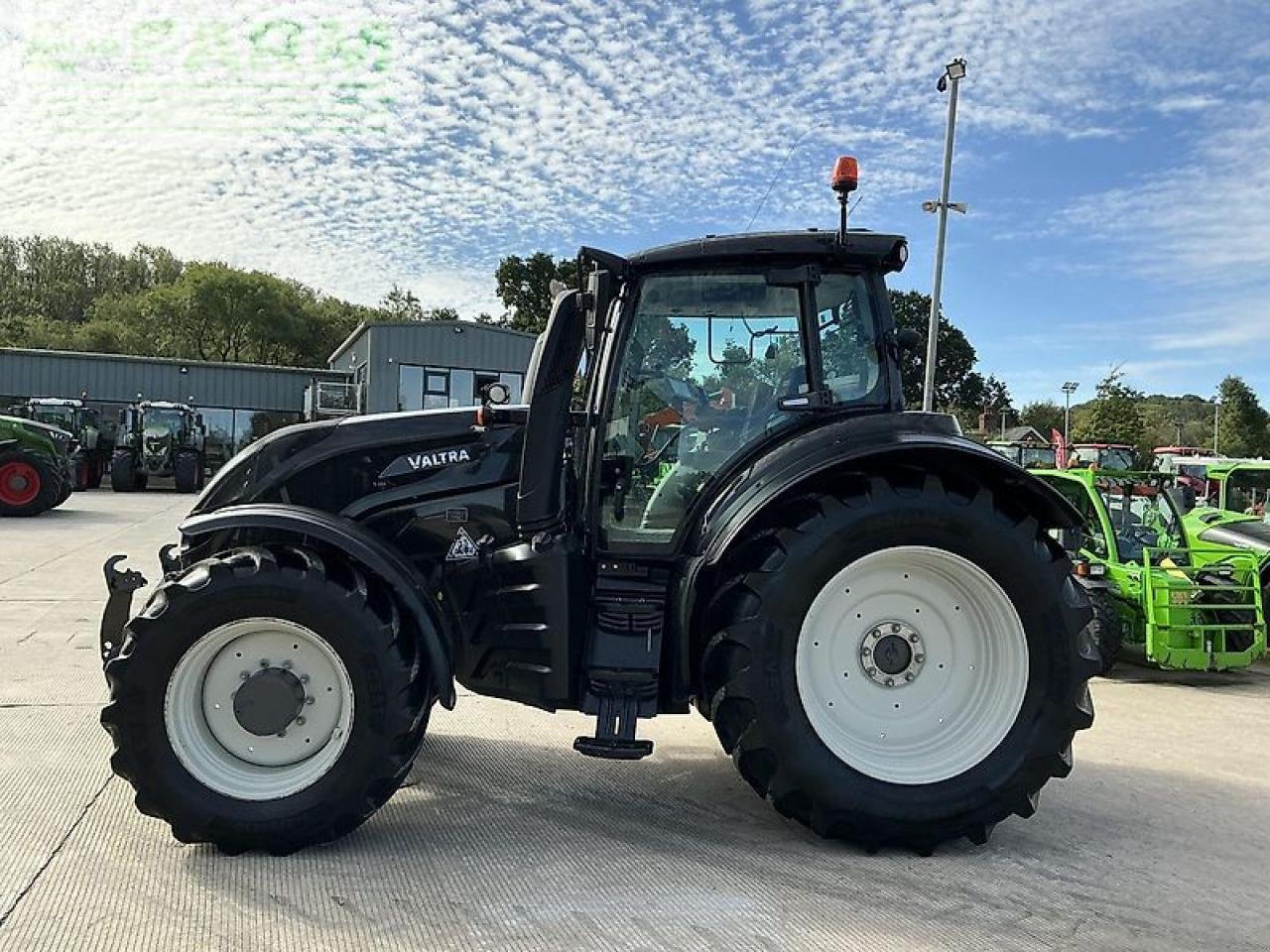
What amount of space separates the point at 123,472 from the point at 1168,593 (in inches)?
931

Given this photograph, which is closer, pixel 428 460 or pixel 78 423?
pixel 428 460

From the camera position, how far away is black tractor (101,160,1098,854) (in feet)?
11.4

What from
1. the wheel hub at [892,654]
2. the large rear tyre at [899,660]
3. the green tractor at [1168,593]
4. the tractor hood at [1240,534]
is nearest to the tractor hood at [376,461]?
the large rear tyre at [899,660]

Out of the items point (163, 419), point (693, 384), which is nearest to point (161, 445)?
point (163, 419)

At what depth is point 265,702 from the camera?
3.54 meters

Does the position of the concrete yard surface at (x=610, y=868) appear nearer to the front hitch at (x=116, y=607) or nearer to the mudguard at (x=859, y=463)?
the front hitch at (x=116, y=607)

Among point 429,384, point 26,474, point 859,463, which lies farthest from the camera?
point 429,384

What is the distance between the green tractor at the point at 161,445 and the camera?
24.9 metres

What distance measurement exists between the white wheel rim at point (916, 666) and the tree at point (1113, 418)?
4195 centimetres

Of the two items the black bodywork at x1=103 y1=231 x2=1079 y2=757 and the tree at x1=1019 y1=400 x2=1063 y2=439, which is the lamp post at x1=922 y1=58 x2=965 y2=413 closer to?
the black bodywork at x1=103 y1=231 x2=1079 y2=757

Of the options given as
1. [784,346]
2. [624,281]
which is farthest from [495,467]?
[784,346]

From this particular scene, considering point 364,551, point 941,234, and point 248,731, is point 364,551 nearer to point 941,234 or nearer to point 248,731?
point 248,731

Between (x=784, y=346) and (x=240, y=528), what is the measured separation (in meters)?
2.23

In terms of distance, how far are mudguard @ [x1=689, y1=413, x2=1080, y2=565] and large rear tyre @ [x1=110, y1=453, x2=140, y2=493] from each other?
2412 centimetres
